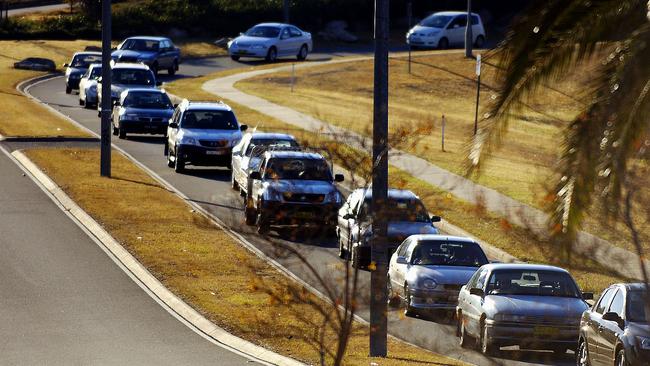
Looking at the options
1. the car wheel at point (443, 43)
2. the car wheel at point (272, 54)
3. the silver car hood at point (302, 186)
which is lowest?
the car wheel at point (272, 54)

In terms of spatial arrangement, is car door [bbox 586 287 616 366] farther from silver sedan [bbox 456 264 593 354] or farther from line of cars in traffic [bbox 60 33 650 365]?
silver sedan [bbox 456 264 593 354]

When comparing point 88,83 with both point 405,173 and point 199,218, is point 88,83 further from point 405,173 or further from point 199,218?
point 199,218

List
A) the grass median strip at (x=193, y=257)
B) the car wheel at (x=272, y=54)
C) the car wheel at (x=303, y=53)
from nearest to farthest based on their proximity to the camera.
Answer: the grass median strip at (x=193, y=257) → the car wheel at (x=272, y=54) → the car wheel at (x=303, y=53)

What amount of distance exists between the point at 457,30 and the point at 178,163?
120ft

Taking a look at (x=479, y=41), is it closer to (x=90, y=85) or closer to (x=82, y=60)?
(x=82, y=60)

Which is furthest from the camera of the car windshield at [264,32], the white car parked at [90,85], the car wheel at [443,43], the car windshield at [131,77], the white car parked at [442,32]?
the car wheel at [443,43]

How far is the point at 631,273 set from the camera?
2461cm

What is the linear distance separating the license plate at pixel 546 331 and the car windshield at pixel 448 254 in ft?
12.9

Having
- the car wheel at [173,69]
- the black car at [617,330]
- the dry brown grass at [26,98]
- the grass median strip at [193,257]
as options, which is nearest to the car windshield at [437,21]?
the car wheel at [173,69]

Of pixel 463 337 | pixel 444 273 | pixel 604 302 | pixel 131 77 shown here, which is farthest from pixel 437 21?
pixel 604 302

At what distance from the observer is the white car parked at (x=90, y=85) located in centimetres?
5125

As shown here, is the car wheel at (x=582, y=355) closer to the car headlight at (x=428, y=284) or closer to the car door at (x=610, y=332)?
the car door at (x=610, y=332)

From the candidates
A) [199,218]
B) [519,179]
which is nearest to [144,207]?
[199,218]

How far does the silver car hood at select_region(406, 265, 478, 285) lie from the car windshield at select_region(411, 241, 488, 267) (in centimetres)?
20
